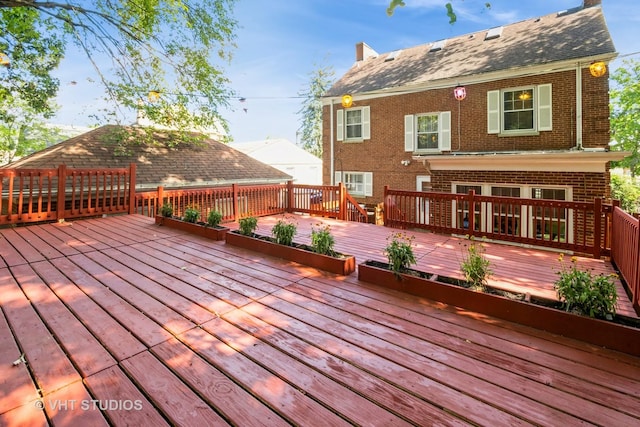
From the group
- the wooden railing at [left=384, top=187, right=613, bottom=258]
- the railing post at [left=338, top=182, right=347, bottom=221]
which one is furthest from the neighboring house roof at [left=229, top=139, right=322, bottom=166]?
the wooden railing at [left=384, top=187, right=613, bottom=258]

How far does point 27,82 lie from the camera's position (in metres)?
11.4

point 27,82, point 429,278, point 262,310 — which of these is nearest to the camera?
point 262,310

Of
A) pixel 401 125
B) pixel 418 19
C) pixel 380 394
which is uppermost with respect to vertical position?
pixel 418 19

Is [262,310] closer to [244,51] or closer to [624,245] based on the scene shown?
[624,245]

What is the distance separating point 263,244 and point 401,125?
32.4ft

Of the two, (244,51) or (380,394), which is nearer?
(380,394)

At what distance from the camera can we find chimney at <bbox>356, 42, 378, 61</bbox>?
16.3 m

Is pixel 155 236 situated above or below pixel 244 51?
below

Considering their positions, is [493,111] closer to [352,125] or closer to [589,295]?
[352,125]

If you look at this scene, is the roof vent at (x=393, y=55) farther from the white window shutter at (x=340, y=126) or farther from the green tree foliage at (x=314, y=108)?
the green tree foliage at (x=314, y=108)

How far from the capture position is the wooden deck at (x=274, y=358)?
165 centimetres

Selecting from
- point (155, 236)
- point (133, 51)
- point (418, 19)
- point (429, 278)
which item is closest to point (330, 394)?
point (429, 278)

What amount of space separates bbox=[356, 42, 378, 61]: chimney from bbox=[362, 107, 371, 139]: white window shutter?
434 centimetres

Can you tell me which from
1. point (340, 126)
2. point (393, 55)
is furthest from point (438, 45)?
point (340, 126)
